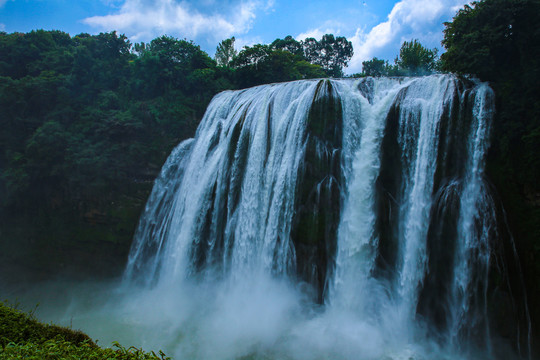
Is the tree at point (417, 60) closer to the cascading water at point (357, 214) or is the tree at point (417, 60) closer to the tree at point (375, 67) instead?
the tree at point (375, 67)

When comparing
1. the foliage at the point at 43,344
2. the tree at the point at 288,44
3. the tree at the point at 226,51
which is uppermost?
the tree at the point at 288,44

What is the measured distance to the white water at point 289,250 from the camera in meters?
7.86

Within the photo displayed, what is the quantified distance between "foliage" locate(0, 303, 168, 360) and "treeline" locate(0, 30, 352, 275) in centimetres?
1051

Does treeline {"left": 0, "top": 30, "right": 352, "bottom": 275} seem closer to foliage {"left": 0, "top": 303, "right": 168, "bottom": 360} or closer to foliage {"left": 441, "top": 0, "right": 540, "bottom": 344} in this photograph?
foliage {"left": 0, "top": 303, "right": 168, "bottom": 360}

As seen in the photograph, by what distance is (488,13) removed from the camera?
903 centimetres

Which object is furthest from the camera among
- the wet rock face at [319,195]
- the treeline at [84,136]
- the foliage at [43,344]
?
the treeline at [84,136]

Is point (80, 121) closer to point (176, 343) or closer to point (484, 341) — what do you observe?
point (176, 343)

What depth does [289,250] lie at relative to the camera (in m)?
10.0

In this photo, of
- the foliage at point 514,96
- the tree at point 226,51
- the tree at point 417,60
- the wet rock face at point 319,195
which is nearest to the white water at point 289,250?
the wet rock face at point 319,195

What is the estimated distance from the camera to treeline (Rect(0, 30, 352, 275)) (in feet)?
48.4

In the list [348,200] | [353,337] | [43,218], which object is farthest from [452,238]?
[43,218]

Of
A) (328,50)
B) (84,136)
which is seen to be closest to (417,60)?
(328,50)

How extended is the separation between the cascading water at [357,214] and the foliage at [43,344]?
15.1 ft

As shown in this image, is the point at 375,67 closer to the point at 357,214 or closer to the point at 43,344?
the point at 357,214
